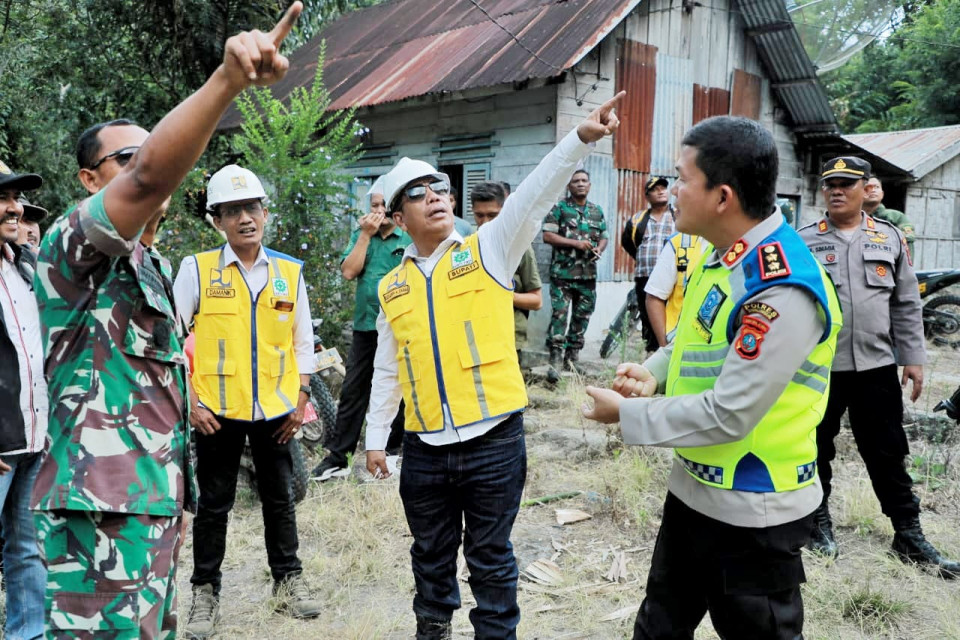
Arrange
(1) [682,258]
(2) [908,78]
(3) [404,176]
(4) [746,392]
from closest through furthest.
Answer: (4) [746,392], (3) [404,176], (1) [682,258], (2) [908,78]

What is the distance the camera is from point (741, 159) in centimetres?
216

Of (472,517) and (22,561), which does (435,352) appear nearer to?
(472,517)

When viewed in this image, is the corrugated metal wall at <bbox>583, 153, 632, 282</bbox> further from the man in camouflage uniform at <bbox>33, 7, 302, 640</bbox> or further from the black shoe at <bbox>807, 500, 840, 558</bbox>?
the man in camouflage uniform at <bbox>33, 7, 302, 640</bbox>

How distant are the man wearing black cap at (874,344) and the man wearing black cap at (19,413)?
3672mm

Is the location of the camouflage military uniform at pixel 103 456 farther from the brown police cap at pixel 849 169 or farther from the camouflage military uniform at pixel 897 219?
the camouflage military uniform at pixel 897 219

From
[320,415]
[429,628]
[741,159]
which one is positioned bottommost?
[429,628]

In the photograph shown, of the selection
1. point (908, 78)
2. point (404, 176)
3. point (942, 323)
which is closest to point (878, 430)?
point (404, 176)

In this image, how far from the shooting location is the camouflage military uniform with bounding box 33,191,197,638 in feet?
6.57

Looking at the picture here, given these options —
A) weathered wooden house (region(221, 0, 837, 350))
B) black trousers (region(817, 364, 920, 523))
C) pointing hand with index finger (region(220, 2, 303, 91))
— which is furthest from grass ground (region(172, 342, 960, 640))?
weathered wooden house (region(221, 0, 837, 350))

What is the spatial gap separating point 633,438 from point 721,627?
0.62 metres

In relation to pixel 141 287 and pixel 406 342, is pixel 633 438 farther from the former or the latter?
pixel 141 287

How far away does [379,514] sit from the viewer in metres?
5.07

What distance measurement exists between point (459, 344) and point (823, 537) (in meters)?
2.72

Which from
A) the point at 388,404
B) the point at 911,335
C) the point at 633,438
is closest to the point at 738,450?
the point at 633,438
